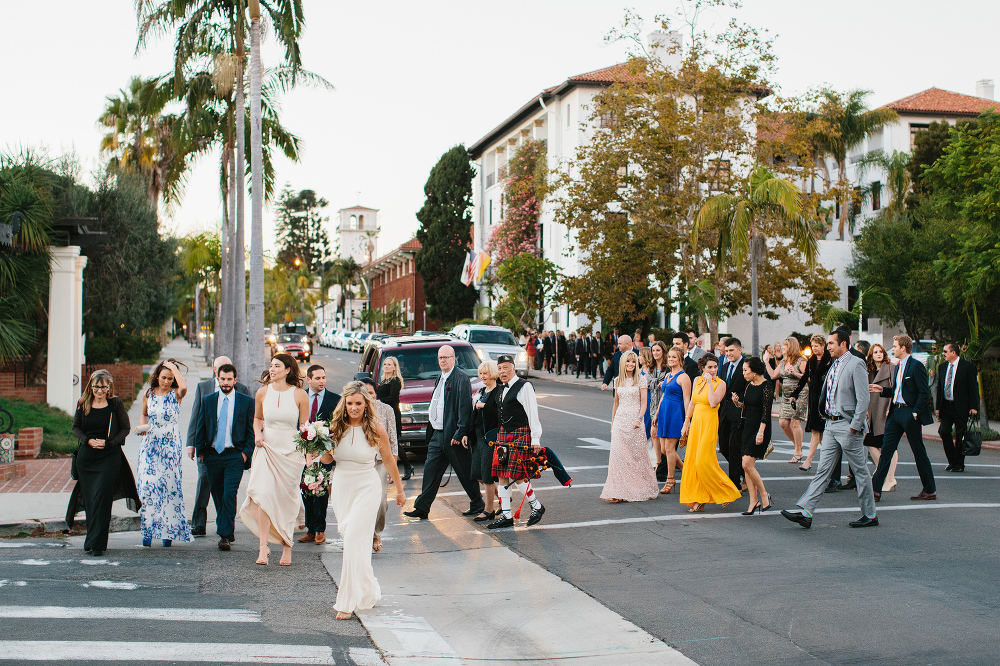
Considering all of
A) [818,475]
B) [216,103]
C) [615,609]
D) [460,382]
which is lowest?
[615,609]

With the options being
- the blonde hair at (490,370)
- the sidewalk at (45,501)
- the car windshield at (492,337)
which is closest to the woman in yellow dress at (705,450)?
the blonde hair at (490,370)

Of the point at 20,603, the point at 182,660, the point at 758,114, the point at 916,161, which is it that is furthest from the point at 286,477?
the point at 916,161

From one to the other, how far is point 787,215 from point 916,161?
878 inches

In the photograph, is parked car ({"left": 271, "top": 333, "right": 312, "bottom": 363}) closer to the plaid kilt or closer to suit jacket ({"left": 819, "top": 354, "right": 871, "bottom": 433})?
the plaid kilt

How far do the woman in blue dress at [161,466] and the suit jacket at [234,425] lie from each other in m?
0.22

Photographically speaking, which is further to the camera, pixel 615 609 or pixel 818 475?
pixel 818 475

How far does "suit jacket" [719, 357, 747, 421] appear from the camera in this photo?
10.8 metres

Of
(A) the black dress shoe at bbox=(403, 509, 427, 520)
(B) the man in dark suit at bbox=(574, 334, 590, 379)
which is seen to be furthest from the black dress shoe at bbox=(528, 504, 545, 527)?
(B) the man in dark suit at bbox=(574, 334, 590, 379)

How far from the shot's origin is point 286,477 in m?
8.47

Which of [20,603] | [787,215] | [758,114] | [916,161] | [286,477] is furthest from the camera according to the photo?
[916,161]

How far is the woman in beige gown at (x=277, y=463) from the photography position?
8258 mm

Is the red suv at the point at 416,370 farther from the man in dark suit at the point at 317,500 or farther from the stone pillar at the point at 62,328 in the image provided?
the stone pillar at the point at 62,328

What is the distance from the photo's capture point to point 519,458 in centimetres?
976

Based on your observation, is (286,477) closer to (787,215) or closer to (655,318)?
(787,215)
